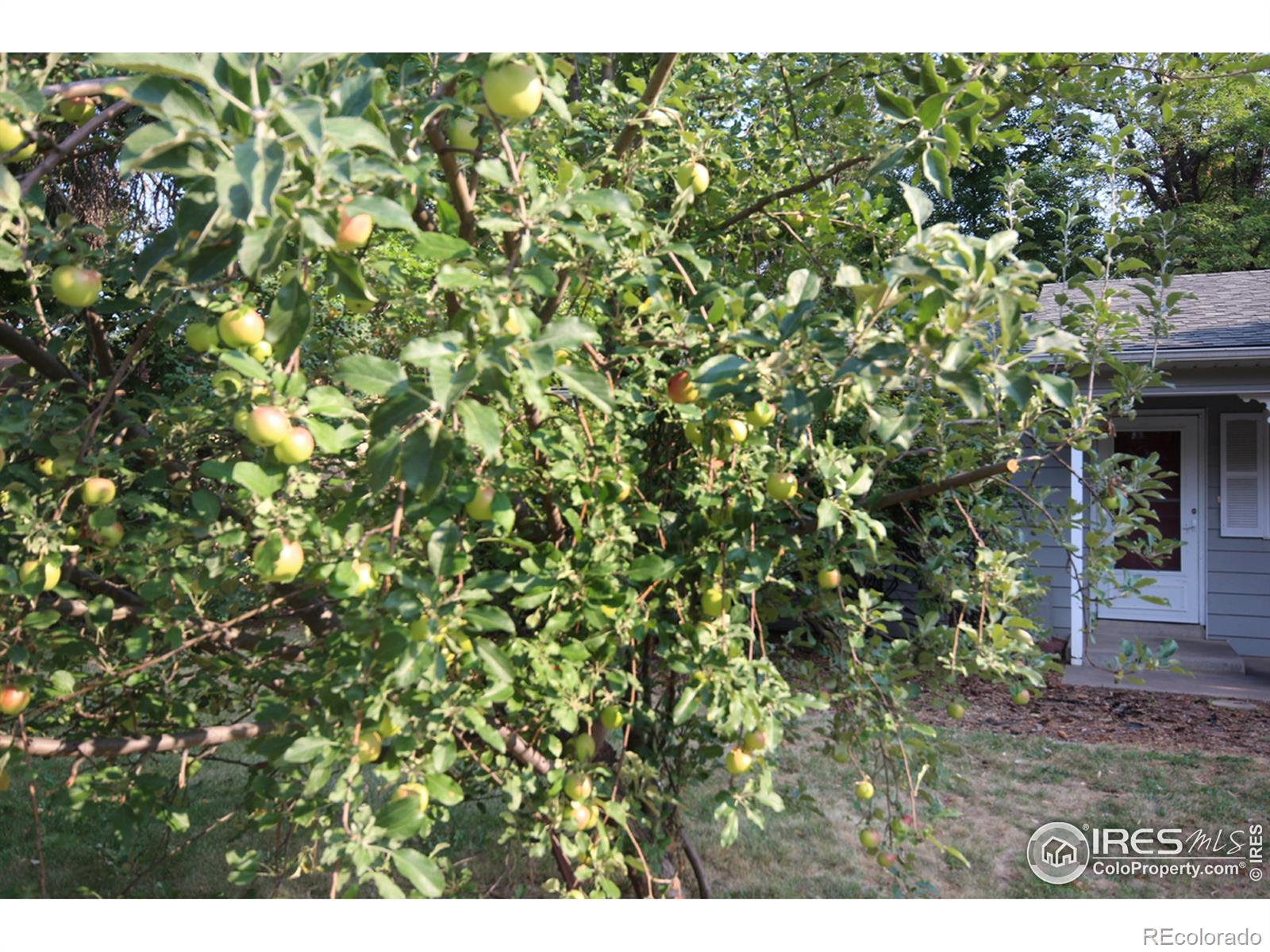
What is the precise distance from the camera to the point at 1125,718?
21.8 ft

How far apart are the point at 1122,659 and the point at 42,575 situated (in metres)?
2.62

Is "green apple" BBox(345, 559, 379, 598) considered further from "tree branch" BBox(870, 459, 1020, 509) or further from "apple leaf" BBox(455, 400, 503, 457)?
"tree branch" BBox(870, 459, 1020, 509)

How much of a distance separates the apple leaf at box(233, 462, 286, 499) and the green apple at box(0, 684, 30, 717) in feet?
3.13

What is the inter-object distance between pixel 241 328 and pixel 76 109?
2.46ft

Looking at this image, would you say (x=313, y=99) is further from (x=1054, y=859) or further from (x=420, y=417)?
(x=1054, y=859)

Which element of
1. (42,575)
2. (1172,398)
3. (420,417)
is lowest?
(42,575)

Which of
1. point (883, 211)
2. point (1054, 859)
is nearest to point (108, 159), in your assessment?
point (883, 211)

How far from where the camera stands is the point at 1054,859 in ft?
13.9

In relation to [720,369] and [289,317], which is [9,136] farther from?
[720,369]

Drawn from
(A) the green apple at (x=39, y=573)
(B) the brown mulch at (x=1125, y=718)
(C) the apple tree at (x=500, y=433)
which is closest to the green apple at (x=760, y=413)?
(C) the apple tree at (x=500, y=433)

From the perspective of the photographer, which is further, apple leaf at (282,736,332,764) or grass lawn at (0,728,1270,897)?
grass lawn at (0,728,1270,897)

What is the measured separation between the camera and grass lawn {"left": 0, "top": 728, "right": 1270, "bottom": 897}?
389 cm

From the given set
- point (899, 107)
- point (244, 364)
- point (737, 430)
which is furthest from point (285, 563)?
point (899, 107)

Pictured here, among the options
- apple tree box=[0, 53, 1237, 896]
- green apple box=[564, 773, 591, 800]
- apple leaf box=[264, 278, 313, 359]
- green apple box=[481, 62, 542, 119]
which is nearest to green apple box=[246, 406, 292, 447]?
apple tree box=[0, 53, 1237, 896]
